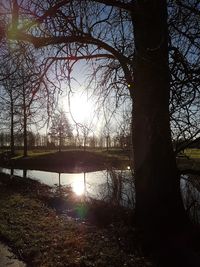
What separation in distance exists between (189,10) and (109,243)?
15.4ft

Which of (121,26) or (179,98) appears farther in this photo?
(121,26)

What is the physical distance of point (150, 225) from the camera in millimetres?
7672

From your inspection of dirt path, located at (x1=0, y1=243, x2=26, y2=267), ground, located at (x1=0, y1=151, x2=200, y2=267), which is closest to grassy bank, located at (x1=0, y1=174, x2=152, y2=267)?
ground, located at (x1=0, y1=151, x2=200, y2=267)

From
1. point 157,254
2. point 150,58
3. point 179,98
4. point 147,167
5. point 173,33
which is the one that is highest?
point 173,33

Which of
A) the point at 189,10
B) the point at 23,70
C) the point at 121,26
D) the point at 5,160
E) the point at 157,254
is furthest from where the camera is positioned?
the point at 5,160

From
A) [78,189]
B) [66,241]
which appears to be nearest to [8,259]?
[66,241]

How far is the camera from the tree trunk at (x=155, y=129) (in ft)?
24.8

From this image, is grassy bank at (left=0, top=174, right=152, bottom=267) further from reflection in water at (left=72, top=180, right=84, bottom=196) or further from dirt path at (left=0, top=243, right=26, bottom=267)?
reflection in water at (left=72, top=180, right=84, bottom=196)

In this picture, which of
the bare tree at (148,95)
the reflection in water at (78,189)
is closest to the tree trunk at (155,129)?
the bare tree at (148,95)

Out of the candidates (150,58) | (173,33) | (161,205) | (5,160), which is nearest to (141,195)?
(161,205)

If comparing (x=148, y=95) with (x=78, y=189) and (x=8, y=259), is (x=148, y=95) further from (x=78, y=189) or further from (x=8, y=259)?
(x=78, y=189)

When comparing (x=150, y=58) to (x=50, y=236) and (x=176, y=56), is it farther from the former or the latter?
(x=50, y=236)

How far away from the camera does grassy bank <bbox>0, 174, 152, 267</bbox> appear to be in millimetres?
6211

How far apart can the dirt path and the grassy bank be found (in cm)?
13
